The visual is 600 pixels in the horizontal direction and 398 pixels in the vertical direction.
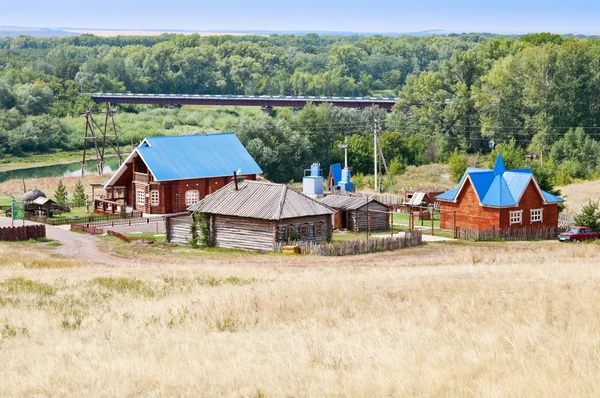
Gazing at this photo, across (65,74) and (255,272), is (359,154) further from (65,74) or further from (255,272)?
(65,74)

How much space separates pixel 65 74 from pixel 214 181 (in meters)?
119

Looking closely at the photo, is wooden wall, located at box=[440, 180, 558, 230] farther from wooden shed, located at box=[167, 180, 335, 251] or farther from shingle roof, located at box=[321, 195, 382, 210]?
wooden shed, located at box=[167, 180, 335, 251]

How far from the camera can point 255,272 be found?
3102 centimetres

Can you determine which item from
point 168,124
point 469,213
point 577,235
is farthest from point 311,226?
point 168,124

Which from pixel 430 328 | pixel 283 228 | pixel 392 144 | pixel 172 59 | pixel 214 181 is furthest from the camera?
pixel 172 59

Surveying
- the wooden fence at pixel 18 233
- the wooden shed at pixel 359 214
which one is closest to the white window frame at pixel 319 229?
the wooden shed at pixel 359 214

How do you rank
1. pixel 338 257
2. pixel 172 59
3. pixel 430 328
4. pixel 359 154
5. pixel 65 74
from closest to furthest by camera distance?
pixel 430 328, pixel 338 257, pixel 359 154, pixel 65 74, pixel 172 59

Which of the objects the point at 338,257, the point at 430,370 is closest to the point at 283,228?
the point at 338,257

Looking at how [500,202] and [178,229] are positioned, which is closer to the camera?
[178,229]

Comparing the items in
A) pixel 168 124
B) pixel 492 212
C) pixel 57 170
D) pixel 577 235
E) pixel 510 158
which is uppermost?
pixel 168 124

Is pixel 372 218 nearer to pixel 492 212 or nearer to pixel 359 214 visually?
pixel 359 214

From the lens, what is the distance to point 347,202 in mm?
50938

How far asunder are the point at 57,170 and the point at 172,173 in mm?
47938

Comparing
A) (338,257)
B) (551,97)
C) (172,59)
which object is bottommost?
(338,257)
